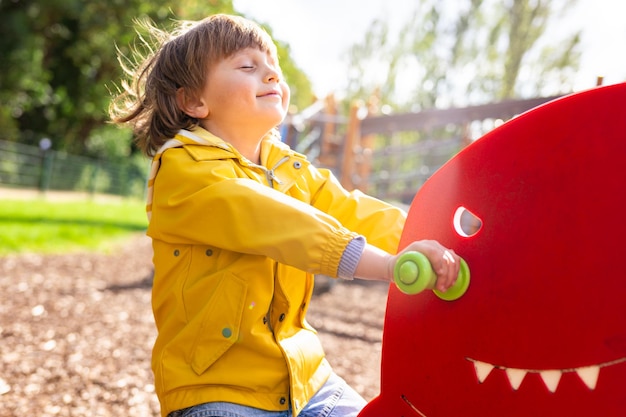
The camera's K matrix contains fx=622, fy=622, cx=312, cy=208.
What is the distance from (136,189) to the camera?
2620 centimetres

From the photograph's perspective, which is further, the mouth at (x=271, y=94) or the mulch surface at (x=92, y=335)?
the mulch surface at (x=92, y=335)

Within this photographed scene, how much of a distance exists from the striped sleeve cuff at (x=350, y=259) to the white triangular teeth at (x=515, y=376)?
0.35m

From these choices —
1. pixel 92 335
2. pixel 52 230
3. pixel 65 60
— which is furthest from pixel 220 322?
pixel 65 60

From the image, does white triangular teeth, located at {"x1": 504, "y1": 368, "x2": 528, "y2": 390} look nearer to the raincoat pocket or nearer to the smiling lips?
the raincoat pocket

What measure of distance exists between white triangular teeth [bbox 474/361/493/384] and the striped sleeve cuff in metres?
0.30

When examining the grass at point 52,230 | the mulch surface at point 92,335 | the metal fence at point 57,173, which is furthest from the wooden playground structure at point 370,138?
the metal fence at point 57,173

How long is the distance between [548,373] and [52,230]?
8.72 metres

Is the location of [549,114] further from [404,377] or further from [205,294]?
[205,294]

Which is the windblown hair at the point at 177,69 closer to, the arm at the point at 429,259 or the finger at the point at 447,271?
the arm at the point at 429,259

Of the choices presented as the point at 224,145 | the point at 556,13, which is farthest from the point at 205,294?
the point at 556,13

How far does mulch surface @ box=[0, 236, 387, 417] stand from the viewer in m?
3.14

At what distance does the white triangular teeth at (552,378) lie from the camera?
115cm

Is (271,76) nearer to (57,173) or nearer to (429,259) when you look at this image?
(429,259)

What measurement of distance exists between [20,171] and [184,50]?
16178 millimetres
